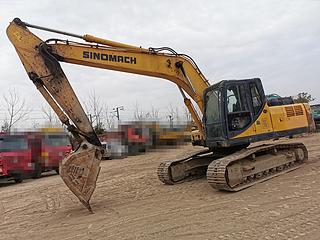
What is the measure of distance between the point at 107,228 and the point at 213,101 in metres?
4.39

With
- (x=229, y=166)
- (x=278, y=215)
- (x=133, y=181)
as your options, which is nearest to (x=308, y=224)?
(x=278, y=215)

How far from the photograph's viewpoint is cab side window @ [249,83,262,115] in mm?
8859

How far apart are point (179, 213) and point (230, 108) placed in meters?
3.36

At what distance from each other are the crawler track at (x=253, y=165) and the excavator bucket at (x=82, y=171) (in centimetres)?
260

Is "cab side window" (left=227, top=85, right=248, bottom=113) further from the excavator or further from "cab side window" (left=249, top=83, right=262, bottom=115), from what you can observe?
"cab side window" (left=249, top=83, right=262, bottom=115)

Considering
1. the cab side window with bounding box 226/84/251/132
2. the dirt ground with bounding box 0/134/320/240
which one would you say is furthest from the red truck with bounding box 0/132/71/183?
the cab side window with bounding box 226/84/251/132

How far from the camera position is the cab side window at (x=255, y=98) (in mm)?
8859

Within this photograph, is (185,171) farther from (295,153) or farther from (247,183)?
(295,153)

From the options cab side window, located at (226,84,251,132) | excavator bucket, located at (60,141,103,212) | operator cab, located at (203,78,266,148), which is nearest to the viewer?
excavator bucket, located at (60,141,103,212)

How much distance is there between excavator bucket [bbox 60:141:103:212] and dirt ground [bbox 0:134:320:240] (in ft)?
1.62

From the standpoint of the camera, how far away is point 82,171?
672cm

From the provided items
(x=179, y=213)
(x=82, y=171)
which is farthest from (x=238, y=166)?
(x=82, y=171)

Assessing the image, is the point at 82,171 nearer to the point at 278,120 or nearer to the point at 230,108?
the point at 230,108

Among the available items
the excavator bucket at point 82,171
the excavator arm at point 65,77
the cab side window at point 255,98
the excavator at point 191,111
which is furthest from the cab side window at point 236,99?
the excavator bucket at point 82,171
